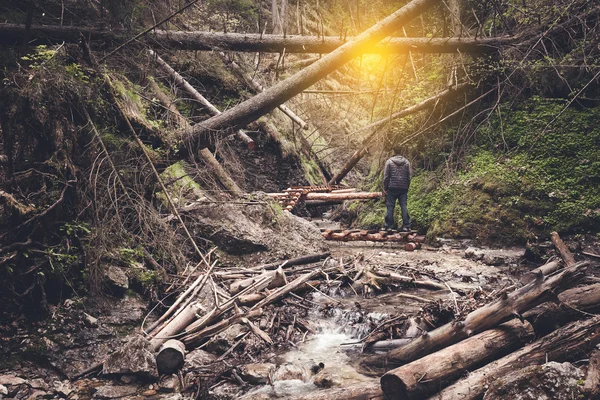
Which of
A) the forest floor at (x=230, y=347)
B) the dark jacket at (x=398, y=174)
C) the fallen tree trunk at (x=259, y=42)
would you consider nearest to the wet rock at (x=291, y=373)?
the forest floor at (x=230, y=347)

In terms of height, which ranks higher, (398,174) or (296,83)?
(296,83)

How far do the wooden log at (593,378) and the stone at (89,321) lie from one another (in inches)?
192

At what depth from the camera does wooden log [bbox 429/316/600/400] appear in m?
3.24

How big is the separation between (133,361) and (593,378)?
4069mm

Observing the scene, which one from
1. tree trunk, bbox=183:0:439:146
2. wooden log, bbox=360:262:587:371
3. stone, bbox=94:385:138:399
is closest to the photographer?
wooden log, bbox=360:262:587:371

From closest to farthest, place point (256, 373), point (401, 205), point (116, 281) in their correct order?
point (256, 373), point (116, 281), point (401, 205)

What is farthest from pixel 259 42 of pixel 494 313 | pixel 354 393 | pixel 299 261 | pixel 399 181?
pixel 354 393

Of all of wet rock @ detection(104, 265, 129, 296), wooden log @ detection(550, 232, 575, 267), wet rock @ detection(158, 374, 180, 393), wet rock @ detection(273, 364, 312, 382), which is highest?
wooden log @ detection(550, 232, 575, 267)

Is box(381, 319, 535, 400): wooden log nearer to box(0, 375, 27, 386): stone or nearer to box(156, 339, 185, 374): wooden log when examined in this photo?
box(156, 339, 185, 374): wooden log

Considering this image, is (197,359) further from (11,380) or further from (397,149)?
(397,149)

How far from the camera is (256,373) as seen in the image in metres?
4.16

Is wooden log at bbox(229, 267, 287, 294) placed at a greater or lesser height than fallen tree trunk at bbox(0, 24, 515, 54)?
lesser

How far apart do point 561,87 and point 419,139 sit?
4053mm

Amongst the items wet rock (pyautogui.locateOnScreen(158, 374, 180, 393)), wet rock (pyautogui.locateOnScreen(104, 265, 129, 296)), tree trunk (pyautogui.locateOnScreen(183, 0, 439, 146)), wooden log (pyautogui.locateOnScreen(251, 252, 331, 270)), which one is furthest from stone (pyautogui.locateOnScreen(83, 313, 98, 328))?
tree trunk (pyautogui.locateOnScreen(183, 0, 439, 146))
